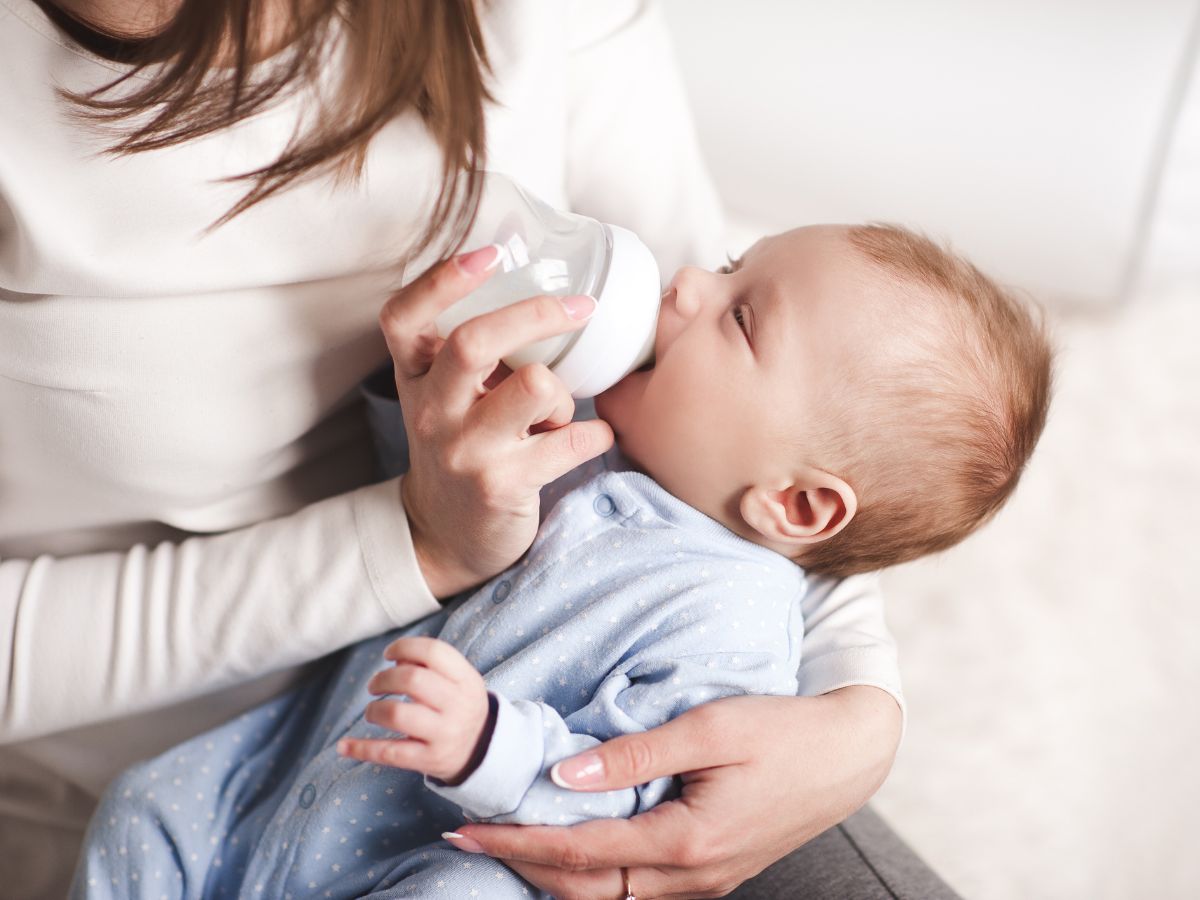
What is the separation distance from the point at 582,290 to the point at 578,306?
56 millimetres

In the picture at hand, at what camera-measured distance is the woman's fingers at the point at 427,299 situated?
2.42 ft

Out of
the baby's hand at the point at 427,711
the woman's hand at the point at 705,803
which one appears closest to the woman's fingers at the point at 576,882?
the woman's hand at the point at 705,803

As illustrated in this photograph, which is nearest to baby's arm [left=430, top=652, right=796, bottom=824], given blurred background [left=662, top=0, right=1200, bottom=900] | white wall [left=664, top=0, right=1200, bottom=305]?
blurred background [left=662, top=0, right=1200, bottom=900]

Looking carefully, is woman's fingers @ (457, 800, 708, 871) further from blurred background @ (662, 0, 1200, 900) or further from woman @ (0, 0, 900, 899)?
blurred background @ (662, 0, 1200, 900)

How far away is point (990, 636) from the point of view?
162 cm

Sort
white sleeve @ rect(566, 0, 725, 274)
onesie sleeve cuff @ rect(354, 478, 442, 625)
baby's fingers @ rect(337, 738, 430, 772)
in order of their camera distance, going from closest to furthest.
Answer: baby's fingers @ rect(337, 738, 430, 772) < onesie sleeve cuff @ rect(354, 478, 442, 625) < white sleeve @ rect(566, 0, 725, 274)

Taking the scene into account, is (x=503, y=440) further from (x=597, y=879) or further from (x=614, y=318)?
(x=597, y=879)

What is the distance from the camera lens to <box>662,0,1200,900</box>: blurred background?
1506mm

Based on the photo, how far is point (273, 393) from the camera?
2.85 ft

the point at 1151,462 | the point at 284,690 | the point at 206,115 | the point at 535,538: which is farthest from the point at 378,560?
the point at 1151,462

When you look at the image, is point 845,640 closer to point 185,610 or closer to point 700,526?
point 700,526

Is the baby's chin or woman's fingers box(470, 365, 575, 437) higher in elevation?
woman's fingers box(470, 365, 575, 437)

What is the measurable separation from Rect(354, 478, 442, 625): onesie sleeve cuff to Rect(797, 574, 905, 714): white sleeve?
0.34m

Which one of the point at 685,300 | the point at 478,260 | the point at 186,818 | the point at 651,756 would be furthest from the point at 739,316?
the point at 186,818
